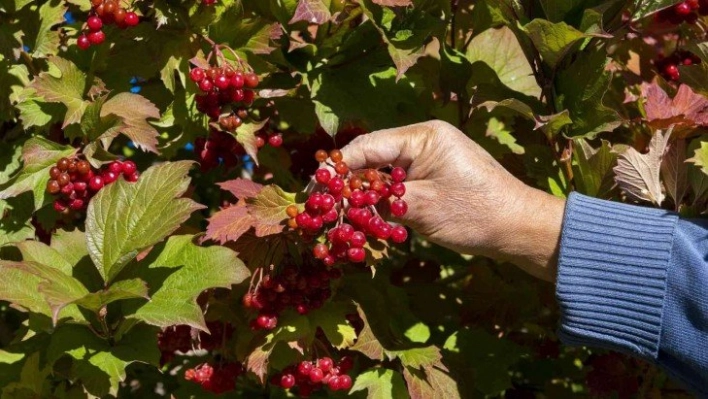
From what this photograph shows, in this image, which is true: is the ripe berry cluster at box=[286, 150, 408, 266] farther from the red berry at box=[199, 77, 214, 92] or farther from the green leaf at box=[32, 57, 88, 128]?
the green leaf at box=[32, 57, 88, 128]

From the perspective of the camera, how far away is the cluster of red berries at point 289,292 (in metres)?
1.67

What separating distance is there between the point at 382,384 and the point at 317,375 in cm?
15

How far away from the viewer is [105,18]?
5.60 feet

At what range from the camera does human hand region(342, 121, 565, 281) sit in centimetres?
165

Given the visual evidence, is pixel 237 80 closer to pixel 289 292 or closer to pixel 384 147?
pixel 384 147

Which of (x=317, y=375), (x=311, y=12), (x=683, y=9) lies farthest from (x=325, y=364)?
(x=683, y=9)

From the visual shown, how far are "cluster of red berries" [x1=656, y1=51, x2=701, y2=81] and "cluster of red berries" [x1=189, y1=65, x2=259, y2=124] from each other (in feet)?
3.31

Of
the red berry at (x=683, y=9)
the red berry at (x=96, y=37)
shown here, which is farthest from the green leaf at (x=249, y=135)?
the red berry at (x=683, y=9)

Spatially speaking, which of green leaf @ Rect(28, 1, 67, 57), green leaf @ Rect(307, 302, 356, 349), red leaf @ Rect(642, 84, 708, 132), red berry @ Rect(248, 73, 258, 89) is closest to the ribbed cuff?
red leaf @ Rect(642, 84, 708, 132)

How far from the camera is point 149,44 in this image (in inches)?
71.6

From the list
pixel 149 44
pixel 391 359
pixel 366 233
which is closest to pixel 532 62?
pixel 366 233

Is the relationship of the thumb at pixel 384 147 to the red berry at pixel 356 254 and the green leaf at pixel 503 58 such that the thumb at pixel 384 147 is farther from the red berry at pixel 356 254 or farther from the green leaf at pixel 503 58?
the green leaf at pixel 503 58

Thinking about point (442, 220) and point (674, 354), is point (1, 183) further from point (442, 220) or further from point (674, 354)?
point (674, 354)

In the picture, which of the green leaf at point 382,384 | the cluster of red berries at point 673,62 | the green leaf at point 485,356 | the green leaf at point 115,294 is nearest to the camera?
the green leaf at point 115,294
